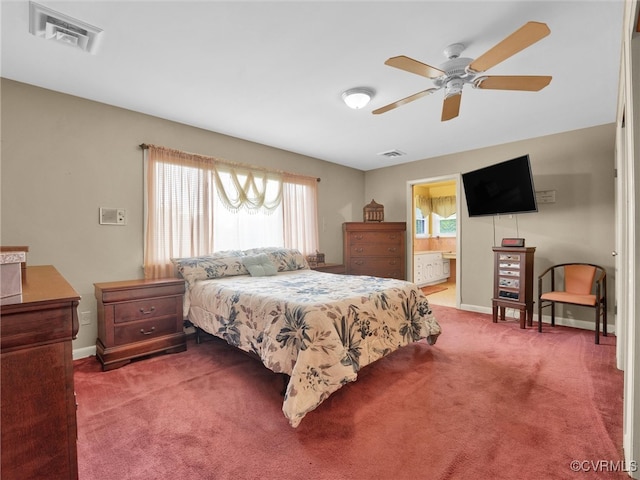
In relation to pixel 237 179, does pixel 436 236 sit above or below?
below

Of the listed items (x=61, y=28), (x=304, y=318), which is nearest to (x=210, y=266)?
(x=304, y=318)

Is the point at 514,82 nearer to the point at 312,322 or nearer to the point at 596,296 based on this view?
the point at 312,322

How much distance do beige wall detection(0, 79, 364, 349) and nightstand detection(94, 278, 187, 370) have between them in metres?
0.29

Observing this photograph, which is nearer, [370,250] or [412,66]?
[412,66]

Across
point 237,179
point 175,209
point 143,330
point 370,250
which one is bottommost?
point 143,330

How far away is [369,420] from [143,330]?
2175mm

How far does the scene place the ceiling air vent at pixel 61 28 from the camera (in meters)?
1.77

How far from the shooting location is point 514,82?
2.04 meters

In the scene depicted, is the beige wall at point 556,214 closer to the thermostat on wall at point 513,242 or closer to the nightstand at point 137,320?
the thermostat on wall at point 513,242

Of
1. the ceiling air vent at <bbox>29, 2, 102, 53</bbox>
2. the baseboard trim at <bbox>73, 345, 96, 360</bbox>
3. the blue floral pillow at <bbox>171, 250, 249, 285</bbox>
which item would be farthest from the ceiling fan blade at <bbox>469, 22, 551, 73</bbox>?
the baseboard trim at <bbox>73, 345, 96, 360</bbox>

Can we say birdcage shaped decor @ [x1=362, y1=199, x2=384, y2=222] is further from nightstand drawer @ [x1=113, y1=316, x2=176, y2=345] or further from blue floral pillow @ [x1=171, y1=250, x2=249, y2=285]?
nightstand drawer @ [x1=113, y1=316, x2=176, y2=345]

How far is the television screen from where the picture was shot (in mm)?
3582

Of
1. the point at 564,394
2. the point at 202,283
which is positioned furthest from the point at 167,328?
the point at 564,394

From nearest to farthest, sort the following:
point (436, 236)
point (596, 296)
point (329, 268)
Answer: point (596, 296) → point (329, 268) → point (436, 236)
